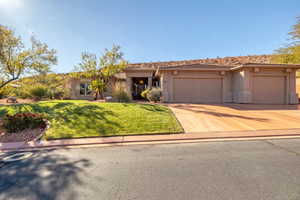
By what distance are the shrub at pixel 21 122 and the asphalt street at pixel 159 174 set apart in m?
2.77

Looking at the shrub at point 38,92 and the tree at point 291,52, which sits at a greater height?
the tree at point 291,52

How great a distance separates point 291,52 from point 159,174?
921 inches

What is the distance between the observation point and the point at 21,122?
570 cm

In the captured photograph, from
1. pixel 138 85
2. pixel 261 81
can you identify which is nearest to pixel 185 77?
pixel 261 81

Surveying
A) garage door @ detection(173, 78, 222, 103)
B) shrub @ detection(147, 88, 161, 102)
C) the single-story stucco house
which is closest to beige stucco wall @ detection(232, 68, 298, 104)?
the single-story stucco house

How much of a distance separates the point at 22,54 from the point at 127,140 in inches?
391

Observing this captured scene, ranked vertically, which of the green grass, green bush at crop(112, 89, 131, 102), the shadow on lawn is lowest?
the shadow on lawn

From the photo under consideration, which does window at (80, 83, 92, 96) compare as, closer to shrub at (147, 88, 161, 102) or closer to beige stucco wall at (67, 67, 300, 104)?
beige stucco wall at (67, 67, 300, 104)

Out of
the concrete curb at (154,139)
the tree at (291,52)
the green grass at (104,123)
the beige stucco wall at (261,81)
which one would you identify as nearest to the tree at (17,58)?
the green grass at (104,123)

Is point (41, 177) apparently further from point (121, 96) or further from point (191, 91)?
point (191, 91)

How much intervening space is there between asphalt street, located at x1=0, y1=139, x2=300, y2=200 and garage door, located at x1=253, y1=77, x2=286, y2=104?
10.1 meters

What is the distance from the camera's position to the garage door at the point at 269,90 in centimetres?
1225

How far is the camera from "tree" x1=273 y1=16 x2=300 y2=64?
15.7 metres

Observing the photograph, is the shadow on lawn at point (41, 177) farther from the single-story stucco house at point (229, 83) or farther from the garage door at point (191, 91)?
the garage door at point (191, 91)
